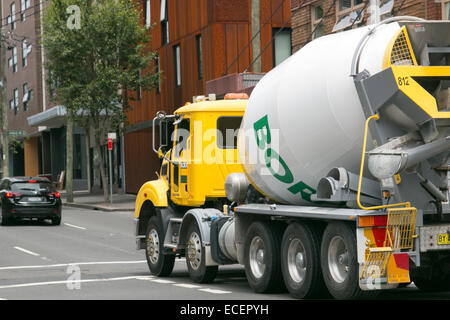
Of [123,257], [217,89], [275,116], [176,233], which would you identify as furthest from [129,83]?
[275,116]

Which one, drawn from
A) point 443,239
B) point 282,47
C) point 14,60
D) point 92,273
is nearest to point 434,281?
point 443,239

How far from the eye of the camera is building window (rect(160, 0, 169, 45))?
42469 millimetres

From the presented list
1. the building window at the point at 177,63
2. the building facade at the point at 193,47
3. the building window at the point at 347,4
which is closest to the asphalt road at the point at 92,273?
the building window at the point at 347,4

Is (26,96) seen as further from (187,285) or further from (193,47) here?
(187,285)

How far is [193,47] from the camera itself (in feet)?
127

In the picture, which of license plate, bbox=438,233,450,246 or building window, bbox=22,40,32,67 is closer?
license plate, bbox=438,233,450,246

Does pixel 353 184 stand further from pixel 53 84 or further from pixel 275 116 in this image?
pixel 53 84

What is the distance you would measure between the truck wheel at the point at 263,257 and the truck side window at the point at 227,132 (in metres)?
2.38

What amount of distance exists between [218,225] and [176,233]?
1.45 metres

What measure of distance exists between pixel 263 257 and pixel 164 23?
106 ft

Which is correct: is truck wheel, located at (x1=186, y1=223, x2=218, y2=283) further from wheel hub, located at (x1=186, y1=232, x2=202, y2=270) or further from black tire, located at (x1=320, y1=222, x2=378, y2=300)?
black tire, located at (x1=320, y1=222, x2=378, y2=300)

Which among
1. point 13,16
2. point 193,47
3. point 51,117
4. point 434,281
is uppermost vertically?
point 13,16

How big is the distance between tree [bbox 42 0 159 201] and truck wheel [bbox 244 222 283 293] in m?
27.4

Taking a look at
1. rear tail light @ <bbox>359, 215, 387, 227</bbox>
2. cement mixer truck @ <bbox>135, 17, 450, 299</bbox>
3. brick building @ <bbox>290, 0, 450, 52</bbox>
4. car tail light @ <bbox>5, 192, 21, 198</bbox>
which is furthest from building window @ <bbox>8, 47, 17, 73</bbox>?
rear tail light @ <bbox>359, 215, 387, 227</bbox>
